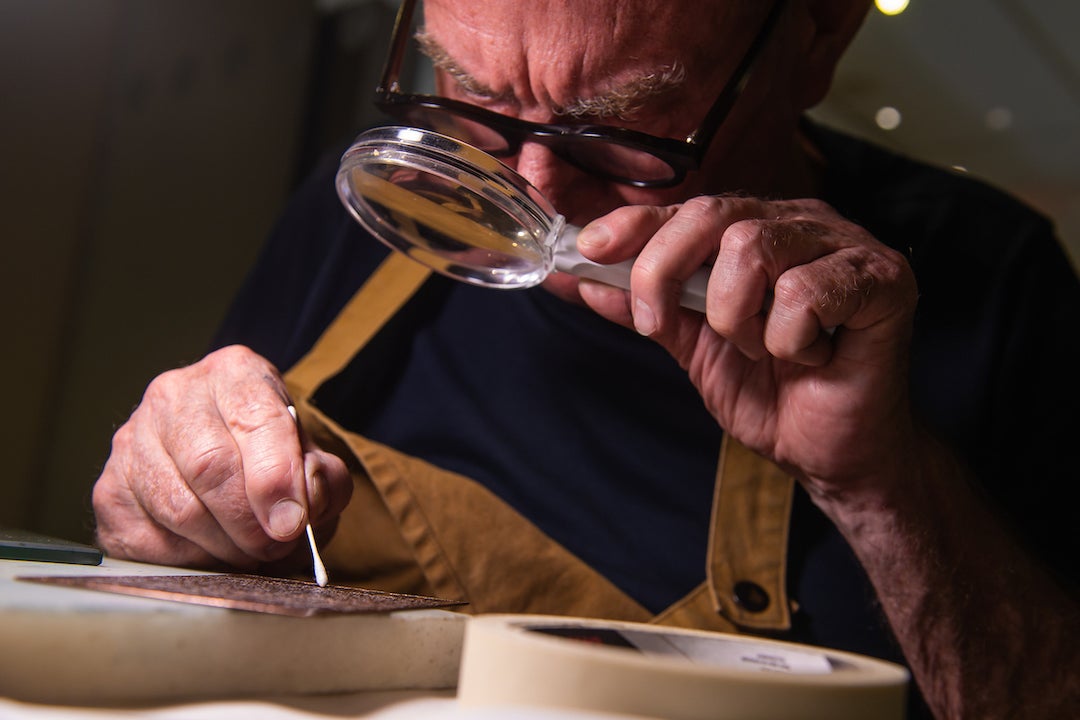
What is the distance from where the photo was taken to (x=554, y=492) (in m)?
0.96

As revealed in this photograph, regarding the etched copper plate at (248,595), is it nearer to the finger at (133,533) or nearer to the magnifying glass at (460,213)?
the finger at (133,533)

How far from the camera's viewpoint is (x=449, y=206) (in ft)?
2.41

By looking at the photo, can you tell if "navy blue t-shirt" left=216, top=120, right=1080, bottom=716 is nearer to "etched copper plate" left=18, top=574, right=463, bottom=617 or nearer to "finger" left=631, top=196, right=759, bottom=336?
"finger" left=631, top=196, right=759, bottom=336

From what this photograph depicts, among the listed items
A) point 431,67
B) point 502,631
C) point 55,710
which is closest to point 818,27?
point 431,67

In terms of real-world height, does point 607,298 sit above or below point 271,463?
above

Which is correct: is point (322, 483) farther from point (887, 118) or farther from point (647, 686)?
point (887, 118)

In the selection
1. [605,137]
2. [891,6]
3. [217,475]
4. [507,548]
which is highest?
[891,6]

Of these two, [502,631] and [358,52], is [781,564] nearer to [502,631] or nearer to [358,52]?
[502,631]

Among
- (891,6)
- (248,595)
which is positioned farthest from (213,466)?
(891,6)

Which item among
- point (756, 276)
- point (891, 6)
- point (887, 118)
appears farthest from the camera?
point (887, 118)

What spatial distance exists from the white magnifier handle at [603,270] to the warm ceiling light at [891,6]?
62 cm

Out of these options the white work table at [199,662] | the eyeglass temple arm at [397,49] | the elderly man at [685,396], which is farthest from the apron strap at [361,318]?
the white work table at [199,662]

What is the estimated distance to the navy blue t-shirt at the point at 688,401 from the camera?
88cm

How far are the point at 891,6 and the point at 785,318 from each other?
67 centimetres
